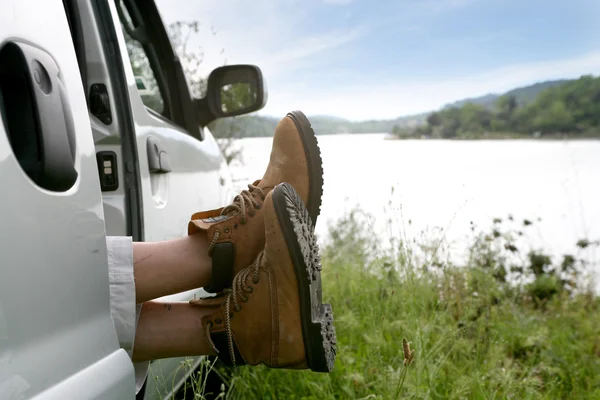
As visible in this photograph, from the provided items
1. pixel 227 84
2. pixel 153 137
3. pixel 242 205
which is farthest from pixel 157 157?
pixel 227 84

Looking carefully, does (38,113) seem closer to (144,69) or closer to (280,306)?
(280,306)

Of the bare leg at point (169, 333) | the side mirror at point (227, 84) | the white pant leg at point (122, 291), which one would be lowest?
the bare leg at point (169, 333)

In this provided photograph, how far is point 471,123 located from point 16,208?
4491 millimetres

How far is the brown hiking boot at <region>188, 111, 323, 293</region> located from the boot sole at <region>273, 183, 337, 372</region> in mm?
126

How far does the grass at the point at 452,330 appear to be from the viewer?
1.98 metres

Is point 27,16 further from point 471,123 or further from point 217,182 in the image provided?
point 471,123

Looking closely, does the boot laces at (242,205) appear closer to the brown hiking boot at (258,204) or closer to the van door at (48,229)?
the brown hiking boot at (258,204)

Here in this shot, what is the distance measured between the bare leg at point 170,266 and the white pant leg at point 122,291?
0.41ft

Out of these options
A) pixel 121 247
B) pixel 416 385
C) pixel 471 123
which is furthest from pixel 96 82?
pixel 471 123

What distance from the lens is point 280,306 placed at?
4.80 feet

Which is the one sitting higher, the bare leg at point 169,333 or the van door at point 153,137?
the van door at point 153,137

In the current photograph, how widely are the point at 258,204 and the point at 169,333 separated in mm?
447

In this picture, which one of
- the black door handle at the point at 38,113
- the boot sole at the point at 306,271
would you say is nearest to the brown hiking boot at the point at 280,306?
the boot sole at the point at 306,271

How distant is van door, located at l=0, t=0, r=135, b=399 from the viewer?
0.82 m
